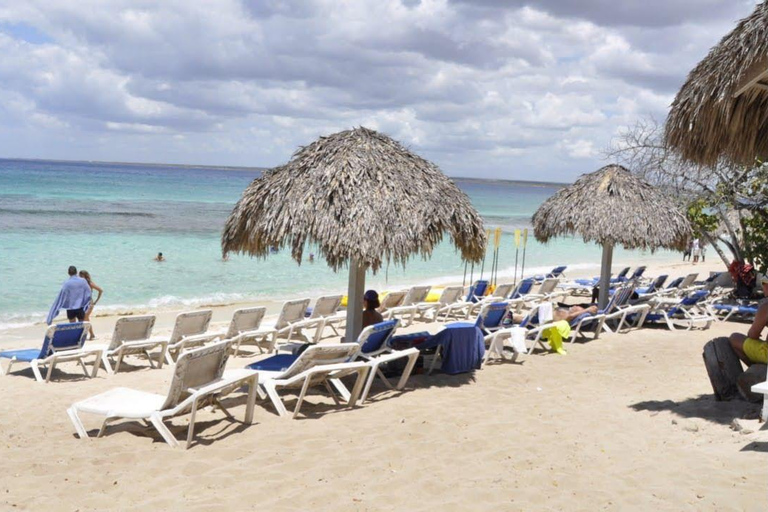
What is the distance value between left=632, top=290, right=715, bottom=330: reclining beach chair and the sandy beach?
4.51 m

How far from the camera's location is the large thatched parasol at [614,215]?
36.2 ft

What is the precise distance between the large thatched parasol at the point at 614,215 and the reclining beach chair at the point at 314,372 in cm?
599

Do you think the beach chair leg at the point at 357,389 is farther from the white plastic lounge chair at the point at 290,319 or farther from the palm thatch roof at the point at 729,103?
the palm thatch roof at the point at 729,103

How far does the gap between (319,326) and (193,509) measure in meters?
5.98

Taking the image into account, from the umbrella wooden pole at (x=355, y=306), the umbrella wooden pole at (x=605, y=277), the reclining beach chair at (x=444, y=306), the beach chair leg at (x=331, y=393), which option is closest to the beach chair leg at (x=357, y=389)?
the beach chair leg at (x=331, y=393)

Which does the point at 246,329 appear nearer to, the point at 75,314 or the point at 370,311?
the point at 370,311

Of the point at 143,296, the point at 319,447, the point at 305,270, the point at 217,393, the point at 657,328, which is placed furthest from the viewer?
the point at 305,270

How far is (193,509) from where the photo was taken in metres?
3.64

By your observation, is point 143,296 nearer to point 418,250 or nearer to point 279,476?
point 418,250

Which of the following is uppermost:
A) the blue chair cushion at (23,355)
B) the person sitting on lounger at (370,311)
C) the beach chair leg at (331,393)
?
the person sitting on lounger at (370,311)

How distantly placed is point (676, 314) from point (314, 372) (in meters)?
7.92

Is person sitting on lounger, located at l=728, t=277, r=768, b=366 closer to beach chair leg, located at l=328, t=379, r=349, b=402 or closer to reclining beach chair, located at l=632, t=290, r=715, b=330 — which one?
beach chair leg, located at l=328, t=379, r=349, b=402

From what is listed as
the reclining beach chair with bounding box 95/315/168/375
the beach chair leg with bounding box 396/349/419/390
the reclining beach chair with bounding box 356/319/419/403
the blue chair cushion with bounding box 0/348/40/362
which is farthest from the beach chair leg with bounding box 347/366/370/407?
the blue chair cushion with bounding box 0/348/40/362

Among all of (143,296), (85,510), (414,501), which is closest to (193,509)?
(85,510)
